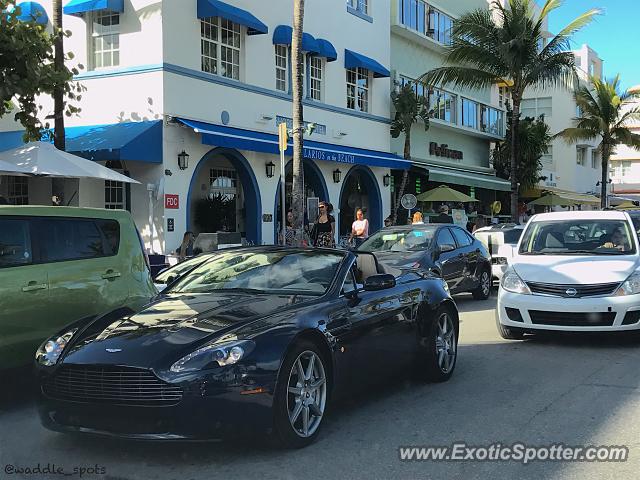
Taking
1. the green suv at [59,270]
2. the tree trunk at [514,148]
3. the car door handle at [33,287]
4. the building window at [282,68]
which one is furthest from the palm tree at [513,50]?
the car door handle at [33,287]

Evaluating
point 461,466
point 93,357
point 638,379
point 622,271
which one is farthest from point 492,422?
point 622,271

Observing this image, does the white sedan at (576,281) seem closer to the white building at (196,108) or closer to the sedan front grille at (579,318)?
the sedan front grille at (579,318)

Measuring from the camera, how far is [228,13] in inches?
608

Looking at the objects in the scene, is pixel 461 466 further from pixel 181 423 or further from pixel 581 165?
pixel 581 165

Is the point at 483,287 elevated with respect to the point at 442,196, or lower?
lower

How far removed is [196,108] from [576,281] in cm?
Answer: 1049

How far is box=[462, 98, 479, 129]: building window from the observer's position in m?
30.8

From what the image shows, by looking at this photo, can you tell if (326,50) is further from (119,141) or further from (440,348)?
(440,348)

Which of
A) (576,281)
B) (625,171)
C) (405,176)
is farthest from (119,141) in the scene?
(625,171)

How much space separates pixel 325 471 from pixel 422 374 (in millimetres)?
2492

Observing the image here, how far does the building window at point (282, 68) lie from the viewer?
18.7 m

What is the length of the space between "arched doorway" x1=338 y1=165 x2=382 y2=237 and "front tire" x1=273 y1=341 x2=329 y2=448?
59.7ft

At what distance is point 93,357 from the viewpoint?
4246 mm

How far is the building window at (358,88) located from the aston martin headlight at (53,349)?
717 inches
